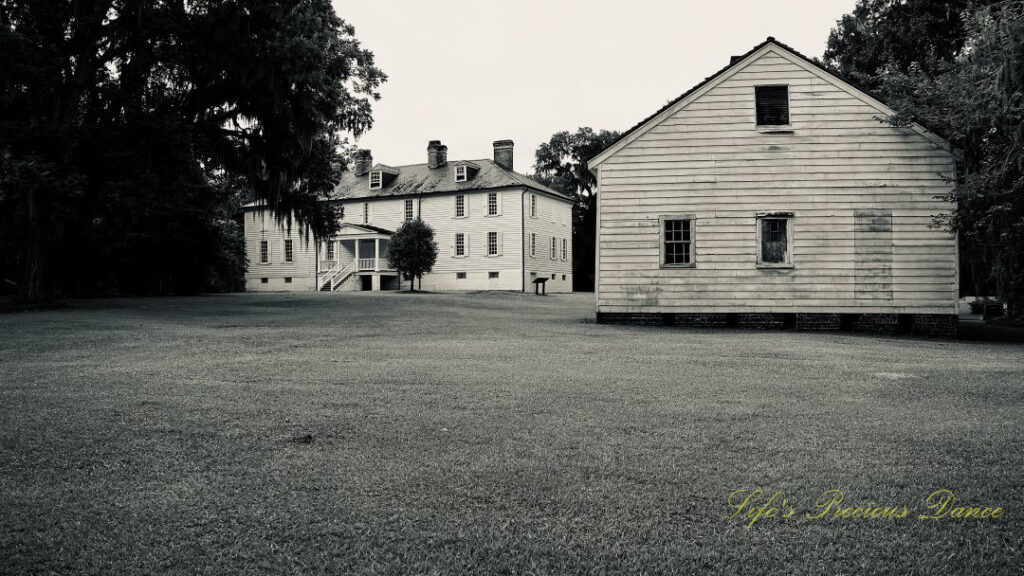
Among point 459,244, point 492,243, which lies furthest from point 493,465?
point 459,244

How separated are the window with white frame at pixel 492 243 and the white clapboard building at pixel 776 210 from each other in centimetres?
2535

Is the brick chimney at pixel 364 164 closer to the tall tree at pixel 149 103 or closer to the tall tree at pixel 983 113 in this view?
the tall tree at pixel 149 103

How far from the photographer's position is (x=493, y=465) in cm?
479

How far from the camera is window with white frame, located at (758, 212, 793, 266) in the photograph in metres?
18.6

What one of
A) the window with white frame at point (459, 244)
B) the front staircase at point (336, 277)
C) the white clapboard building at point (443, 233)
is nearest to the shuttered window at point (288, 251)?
the white clapboard building at point (443, 233)

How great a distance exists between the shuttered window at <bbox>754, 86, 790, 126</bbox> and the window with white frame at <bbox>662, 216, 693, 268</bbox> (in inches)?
133

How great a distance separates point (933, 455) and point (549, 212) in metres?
43.1

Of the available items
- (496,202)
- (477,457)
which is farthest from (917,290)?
(496,202)

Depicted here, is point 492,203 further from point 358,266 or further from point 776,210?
point 776,210

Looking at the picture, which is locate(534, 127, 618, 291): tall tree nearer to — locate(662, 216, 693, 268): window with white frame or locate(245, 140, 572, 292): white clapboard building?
locate(245, 140, 572, 292): white clapboard building

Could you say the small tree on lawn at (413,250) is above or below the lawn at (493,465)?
above

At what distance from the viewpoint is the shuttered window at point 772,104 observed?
61.5 feet

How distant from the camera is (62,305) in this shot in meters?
20.5

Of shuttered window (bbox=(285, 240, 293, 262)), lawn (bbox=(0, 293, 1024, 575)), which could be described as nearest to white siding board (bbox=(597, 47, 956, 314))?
lawn (bbox=(0, 293, 1024, 575))
